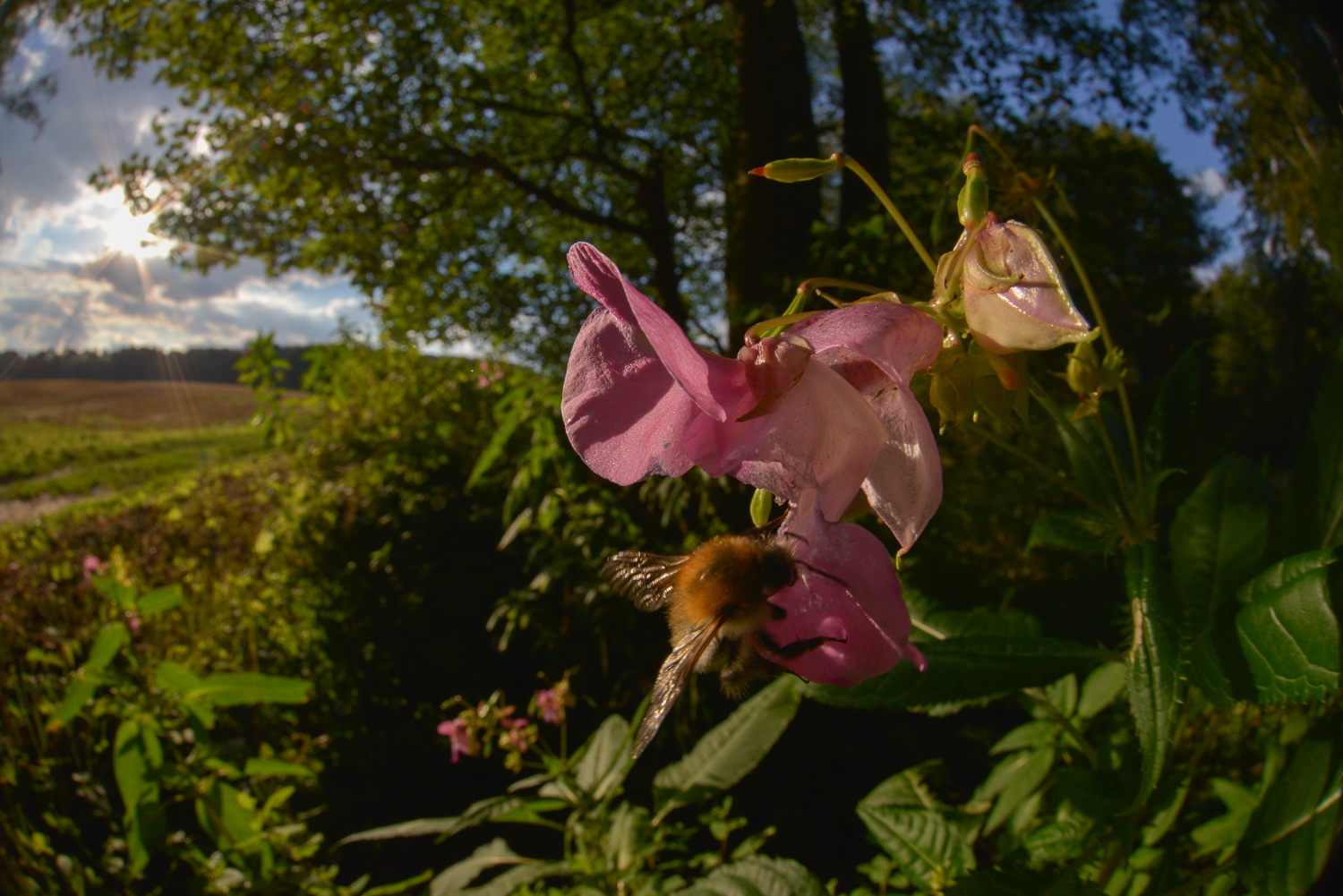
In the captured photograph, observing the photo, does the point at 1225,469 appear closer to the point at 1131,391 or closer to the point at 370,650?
the point at 1131,391

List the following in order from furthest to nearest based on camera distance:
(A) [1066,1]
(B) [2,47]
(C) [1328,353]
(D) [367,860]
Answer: (A) [1066,1] → (D) [367,860] → (B) [2,47] → (C) [1328,353]

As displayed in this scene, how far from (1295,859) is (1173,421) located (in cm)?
51

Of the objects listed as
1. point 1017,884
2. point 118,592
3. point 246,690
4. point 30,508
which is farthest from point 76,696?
point 30,508

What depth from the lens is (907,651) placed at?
0.42 meters

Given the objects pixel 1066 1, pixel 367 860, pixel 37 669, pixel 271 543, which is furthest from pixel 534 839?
pixel 1066 1

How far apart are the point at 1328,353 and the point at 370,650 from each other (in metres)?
3.22

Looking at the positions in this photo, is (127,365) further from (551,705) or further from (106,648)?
(551,705)

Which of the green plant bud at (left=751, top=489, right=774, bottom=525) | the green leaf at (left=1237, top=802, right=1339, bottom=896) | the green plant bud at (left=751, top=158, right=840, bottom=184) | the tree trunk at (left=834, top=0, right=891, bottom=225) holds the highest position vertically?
the tree trunk at (left=834, top=0, right=891, bottom=225)

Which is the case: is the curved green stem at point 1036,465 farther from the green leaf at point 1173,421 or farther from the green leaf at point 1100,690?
the green leaf at point 1100,690

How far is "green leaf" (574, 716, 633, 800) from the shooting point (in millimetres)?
1521

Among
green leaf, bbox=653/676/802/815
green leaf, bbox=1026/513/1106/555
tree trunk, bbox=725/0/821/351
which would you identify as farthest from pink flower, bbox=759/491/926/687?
tree trunk, bbox=725/0/821/351

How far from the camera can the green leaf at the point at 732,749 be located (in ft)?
4.58

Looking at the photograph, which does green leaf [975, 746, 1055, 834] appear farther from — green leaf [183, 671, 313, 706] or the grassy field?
the grassy field

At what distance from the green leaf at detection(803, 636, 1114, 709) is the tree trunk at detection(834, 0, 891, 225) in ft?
8.81
